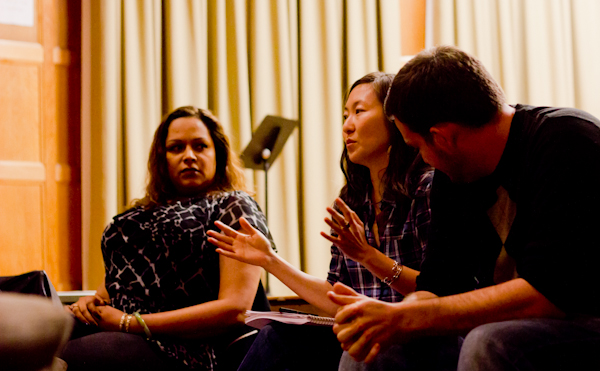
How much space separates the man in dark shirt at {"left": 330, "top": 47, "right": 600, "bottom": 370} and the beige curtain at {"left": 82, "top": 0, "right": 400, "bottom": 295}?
1907 mm

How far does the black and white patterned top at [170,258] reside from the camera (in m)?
1.84

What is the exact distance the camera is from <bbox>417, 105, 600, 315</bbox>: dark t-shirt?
1.00m

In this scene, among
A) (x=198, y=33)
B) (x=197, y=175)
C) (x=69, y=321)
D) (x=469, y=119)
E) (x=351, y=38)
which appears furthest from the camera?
(x=351, y=38)

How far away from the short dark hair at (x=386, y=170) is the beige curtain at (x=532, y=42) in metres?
1.94

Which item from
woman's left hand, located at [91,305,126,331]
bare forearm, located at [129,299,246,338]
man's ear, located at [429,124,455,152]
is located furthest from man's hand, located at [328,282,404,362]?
woman's left hand, located at [91,305,126,331]

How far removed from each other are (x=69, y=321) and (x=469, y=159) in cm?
89

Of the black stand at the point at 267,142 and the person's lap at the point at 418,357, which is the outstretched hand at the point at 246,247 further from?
the black stand at the point at 267,142

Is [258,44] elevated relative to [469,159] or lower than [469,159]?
elevated

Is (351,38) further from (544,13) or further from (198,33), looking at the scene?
(544,13)

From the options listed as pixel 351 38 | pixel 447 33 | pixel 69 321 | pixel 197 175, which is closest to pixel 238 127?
pixel 351 38

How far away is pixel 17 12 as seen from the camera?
309 cm

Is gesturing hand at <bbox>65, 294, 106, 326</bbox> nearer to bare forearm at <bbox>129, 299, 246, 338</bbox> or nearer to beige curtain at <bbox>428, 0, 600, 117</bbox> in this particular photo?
bare forearm at <bbox>129, 299, 246, 338</bbox>

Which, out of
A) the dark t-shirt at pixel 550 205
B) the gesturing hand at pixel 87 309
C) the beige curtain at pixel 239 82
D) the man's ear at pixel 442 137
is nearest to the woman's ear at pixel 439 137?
the man's ear at pixel 442 137

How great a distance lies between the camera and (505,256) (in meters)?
1.27
